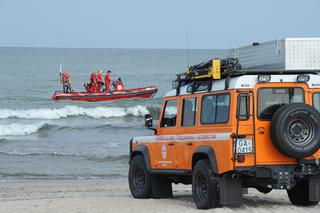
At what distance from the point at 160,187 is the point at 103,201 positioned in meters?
1.08

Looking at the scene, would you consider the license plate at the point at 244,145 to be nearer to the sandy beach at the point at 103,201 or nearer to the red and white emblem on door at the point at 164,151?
the sandy beach at the point at 103,201

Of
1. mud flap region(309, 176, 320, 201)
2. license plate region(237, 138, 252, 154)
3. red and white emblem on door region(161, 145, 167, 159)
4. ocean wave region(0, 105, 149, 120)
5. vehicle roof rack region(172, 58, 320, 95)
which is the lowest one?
mud flap region(309, 176, 320, 201)

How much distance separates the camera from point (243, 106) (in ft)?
36.6

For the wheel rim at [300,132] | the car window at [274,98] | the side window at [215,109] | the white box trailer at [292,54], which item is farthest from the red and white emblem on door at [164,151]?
the wheel rim at [300,132]

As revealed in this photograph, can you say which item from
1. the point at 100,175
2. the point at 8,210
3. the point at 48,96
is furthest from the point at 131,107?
the point at 8,210

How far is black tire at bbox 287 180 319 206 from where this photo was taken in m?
12.4

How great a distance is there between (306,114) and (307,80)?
691 millimetres

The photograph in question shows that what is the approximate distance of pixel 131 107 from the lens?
51656 millimetres

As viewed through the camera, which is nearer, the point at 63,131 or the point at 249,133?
the point at 249,133

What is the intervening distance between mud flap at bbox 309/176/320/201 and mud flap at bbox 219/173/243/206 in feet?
3.90

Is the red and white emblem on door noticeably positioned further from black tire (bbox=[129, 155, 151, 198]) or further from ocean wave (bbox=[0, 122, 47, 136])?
ocean wave (bbox=[0, 122, 47, 136])

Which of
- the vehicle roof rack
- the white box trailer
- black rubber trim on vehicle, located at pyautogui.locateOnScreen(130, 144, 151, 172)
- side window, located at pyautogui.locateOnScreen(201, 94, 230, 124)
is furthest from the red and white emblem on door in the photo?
the white box trailer

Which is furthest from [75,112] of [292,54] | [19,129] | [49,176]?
[292,54]

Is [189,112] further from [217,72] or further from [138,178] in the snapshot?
[138,178]
